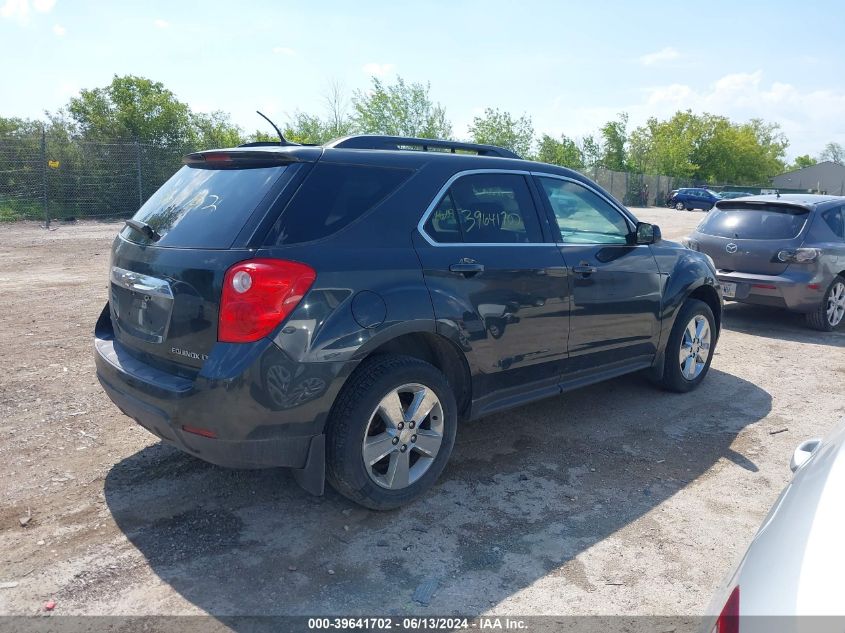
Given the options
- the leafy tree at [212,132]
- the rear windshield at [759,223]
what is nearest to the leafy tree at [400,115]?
the leafy tree at [212,132]

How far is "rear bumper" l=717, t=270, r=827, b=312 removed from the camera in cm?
764

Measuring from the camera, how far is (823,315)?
25.7 feet

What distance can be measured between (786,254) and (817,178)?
301ft

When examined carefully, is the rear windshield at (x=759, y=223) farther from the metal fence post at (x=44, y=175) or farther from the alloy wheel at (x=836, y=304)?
the metal fence post at (x=44, y=175)

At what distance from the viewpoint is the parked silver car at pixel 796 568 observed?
1.27 meters

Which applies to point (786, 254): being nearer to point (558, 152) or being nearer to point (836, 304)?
point (836, 304)

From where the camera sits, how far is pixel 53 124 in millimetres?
20844

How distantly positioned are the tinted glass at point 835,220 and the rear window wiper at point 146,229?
772cm

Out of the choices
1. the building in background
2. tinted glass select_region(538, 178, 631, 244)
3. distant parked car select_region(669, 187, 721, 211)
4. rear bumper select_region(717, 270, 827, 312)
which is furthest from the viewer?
the building in background

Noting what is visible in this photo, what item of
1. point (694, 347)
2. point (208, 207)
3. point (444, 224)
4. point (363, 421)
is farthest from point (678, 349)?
point (208, 207)

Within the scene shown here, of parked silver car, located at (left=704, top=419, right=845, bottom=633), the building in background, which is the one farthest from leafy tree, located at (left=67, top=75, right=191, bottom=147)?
the building in background

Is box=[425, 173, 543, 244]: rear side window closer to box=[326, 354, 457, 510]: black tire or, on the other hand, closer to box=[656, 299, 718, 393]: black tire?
box=[326, 354, 457, 510]: black tire

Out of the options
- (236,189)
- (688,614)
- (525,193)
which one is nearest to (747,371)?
(525,193)

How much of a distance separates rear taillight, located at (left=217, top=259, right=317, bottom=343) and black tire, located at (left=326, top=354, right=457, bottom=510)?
0.54m
